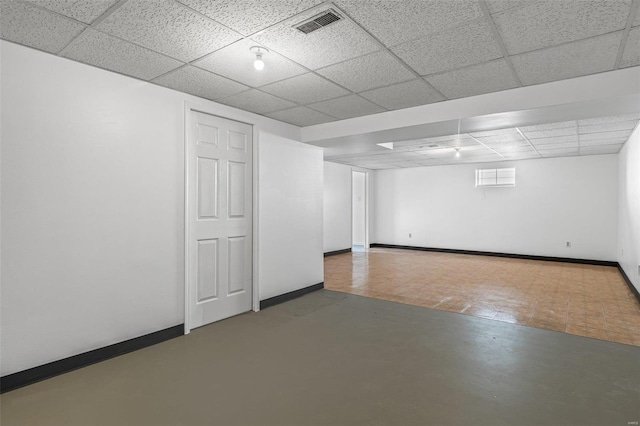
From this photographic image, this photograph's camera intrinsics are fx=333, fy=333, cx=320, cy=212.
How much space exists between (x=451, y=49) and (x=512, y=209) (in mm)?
7230

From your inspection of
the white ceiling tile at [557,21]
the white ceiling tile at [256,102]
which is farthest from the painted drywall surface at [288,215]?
the white ceiling tile at [557,21]

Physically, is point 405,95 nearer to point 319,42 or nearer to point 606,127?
point 319,42

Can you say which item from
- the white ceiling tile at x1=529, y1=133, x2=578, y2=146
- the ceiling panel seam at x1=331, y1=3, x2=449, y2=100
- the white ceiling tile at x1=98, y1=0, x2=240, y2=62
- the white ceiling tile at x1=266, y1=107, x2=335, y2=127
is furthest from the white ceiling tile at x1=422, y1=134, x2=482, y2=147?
the white ceiling tile at x1=98, y1=0, x2=240, y2=62

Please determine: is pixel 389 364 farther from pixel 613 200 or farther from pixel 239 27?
pixel 613 200

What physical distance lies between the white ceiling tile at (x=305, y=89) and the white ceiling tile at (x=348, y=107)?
0.15 metres

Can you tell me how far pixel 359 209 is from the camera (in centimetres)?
1098

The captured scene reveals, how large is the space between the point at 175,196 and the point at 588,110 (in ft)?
13.5

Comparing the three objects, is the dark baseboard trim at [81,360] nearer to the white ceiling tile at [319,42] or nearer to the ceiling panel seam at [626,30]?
the white ceiling tile at [319,42]

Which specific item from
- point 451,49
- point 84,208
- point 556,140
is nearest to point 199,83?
point 84,208

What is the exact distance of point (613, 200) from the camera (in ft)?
24.0

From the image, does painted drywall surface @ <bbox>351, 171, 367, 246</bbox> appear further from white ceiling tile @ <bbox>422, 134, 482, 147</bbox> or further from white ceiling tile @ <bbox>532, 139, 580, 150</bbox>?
white ceiling tile @ <bbox>532, 139, 580, 150</bbox>

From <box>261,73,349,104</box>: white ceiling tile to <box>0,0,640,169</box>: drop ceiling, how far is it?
1cm

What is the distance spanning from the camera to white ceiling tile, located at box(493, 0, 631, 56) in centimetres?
196

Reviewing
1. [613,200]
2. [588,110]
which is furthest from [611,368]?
[613,200]
